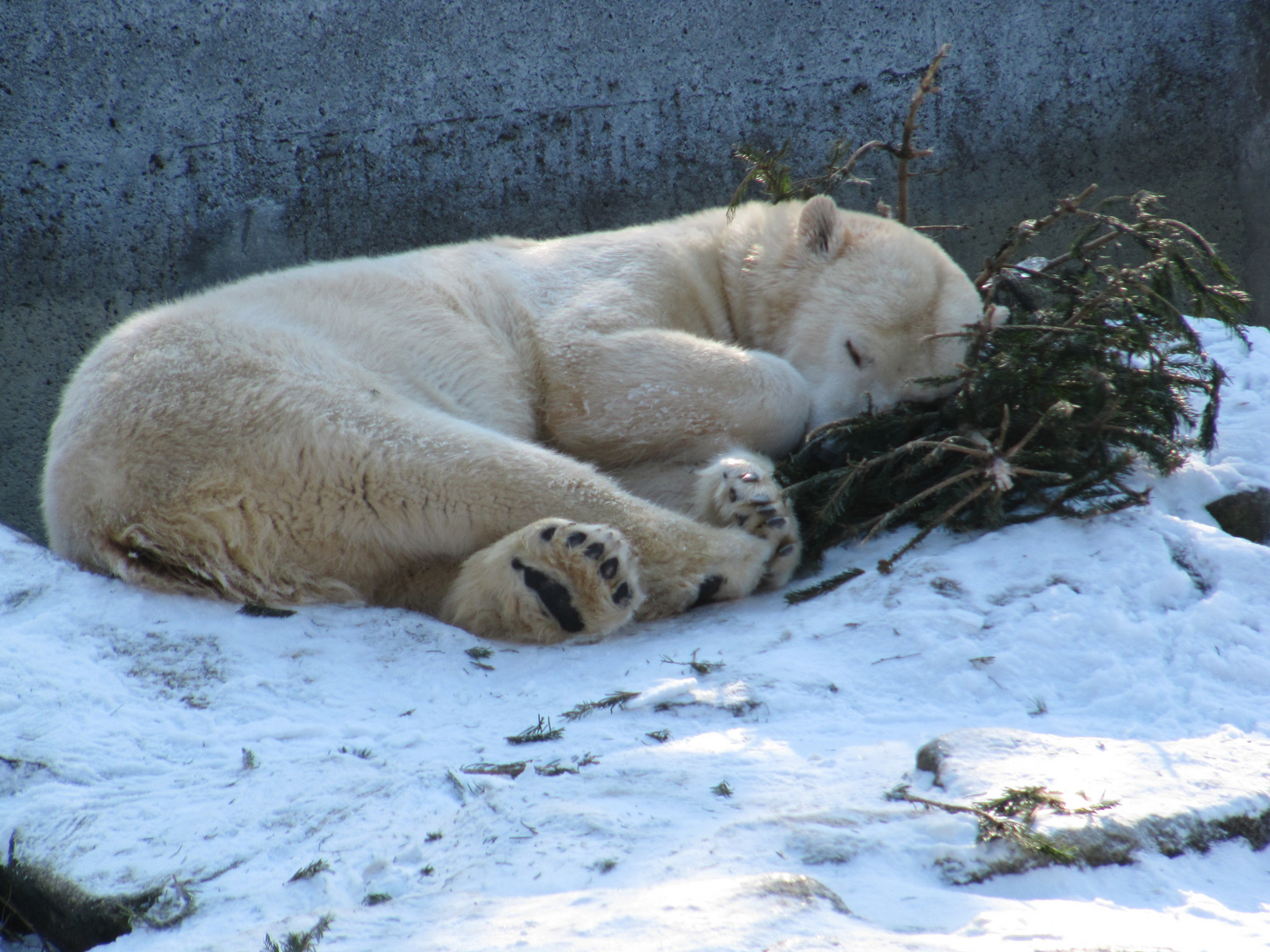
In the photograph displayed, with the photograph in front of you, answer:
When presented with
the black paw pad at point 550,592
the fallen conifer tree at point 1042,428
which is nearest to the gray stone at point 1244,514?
the fallen conifer tree at point 1042,428

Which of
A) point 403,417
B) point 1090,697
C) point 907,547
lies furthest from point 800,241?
point 1090,697

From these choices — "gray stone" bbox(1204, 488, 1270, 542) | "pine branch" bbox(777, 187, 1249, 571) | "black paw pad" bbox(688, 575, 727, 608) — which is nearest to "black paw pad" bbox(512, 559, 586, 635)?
"black paw pad" bbox(688, 575, 727, 608)

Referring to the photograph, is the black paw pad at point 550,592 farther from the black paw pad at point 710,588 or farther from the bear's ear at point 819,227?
the bear's ear at point 819,227

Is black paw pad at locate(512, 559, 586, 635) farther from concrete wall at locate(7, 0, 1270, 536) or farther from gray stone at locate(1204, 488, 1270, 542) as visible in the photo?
concrete wall at locate(7, 0, 1270, 536)

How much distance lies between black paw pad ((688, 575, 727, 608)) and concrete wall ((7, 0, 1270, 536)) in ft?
11.5

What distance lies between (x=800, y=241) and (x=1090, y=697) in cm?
252

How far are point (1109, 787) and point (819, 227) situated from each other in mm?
2900

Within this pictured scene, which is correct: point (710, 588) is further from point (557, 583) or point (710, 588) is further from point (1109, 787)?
point (1109, 787)

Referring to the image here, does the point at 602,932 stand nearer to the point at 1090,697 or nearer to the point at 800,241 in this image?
the point at 1090,697

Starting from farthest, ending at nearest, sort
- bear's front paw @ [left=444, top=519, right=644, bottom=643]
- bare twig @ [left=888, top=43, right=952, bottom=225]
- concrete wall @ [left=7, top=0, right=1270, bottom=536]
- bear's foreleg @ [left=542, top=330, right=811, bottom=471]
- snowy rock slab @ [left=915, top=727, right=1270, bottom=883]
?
concrete wall @ [left=7, top=0, right=1270, bottom=536] < bare twig @ [left=888, top=43, right=952, bottom=225] < bear's foreleg @ [left=542, top=330, right=811, bottom=471] < bear's front paw @ [left=444, top=519, right=644, bottom=643] < snowy rock slab @ [left=915, top=727, right=1270, bottom=883]

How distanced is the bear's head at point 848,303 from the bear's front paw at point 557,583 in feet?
5.11

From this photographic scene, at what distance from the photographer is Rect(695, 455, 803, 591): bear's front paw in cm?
312

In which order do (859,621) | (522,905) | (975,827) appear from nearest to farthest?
1. (522,905)
2. (975,827)
3. (859,621)

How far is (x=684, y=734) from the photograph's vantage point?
7.00 ft
